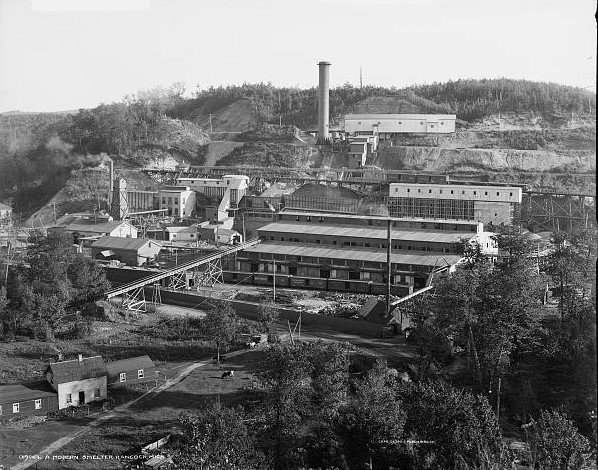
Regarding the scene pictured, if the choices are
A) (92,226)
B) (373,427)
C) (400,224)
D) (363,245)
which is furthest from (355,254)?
(373,427)

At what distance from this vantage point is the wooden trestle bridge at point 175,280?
8.48 metres

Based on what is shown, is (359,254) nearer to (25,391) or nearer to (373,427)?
(25,391)

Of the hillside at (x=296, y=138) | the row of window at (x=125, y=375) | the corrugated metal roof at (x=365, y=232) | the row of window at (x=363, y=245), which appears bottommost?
the row of window at (x=125, y=375)

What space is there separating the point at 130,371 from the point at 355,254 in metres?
4.36

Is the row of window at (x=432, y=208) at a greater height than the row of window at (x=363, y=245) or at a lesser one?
greater

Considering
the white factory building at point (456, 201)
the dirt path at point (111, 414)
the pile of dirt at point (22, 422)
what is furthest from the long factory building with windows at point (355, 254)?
the pile of dirt at point (22, 422)

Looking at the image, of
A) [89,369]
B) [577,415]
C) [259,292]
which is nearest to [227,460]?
[577,415]

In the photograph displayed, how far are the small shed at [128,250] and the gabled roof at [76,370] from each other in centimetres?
483

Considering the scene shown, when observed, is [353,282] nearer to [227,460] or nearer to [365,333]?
[365,333]

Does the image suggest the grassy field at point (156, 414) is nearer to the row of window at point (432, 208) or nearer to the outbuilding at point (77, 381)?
the outbuilding at point (77, 381)

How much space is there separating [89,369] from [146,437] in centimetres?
110

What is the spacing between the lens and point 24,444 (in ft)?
15.3

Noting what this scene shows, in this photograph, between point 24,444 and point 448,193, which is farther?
point 448,193

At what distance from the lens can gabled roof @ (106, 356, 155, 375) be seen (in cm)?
593
